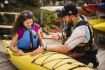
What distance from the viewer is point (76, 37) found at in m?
3.96

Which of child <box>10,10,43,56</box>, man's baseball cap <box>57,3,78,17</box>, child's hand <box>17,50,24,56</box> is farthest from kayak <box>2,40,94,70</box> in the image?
man's baseball cap <box>57,3,78,17</box>

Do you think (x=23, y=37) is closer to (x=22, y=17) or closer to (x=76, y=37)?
(x=22, y=17)

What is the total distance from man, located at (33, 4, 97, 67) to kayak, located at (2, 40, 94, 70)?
0.08 metres

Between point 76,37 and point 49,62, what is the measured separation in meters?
0.48

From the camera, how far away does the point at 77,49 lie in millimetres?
4176

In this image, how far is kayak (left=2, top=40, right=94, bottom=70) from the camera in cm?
385

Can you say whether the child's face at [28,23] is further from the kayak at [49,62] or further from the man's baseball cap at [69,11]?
the man's baseball cap at [69,11]

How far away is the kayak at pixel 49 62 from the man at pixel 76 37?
8 cm

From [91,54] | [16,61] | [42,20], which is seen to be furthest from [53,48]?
[42,20]

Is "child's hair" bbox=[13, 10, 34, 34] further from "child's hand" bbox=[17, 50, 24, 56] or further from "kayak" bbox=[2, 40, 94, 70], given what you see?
"kayak" bbox=[2, 40, 94, 70]

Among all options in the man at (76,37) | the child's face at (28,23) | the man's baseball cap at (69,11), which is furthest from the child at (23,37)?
the man's baseball cap at (69,11)

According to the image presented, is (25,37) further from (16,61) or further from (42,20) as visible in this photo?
(42,20)

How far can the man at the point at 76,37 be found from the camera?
13.1ft

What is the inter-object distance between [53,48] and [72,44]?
399 mm
